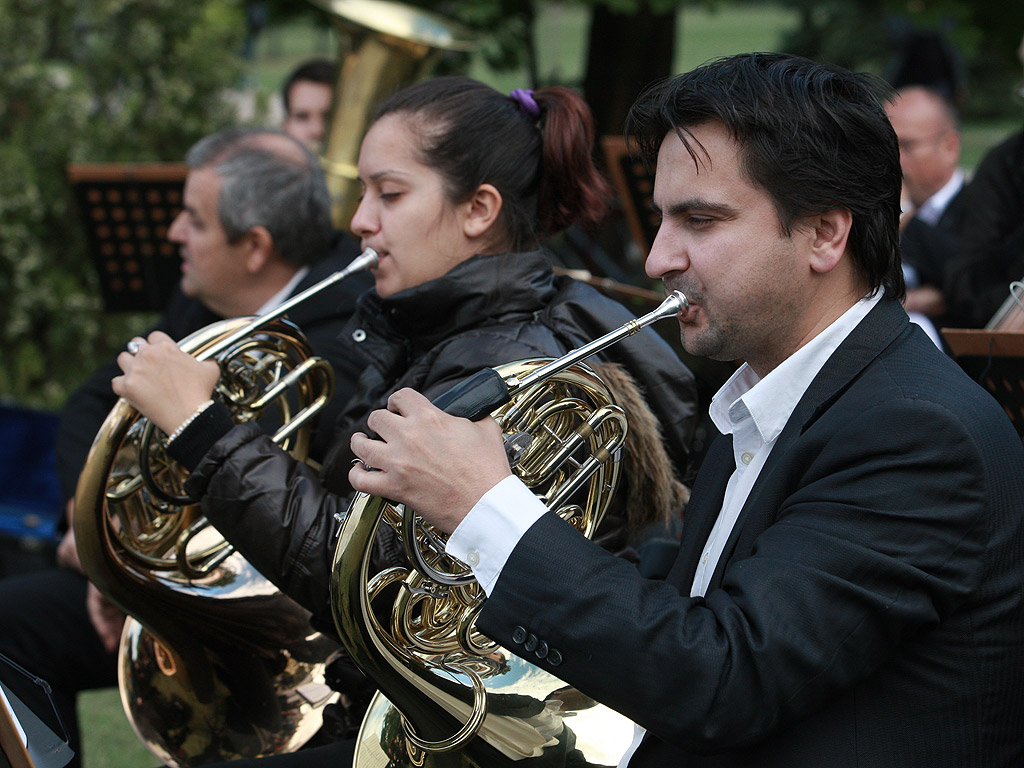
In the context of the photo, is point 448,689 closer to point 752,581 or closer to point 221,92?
point 752,581

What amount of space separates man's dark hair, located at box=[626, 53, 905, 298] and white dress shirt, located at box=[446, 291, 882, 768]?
96 millimetres

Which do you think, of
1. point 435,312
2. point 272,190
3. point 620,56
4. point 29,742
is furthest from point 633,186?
point 620,56

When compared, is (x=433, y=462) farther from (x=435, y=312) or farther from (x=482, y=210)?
(x=482, y=210)

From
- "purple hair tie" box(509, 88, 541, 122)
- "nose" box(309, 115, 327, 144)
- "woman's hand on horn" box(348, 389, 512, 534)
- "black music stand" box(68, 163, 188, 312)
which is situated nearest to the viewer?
"woman's hand on horn" box(348, 389, 512, 534)

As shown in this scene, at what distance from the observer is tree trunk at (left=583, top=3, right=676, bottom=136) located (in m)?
6.50

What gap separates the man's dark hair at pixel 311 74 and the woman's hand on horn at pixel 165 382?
3423 millimetres

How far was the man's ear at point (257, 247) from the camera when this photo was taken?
3.16 m

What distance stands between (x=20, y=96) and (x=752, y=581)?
19.6ft

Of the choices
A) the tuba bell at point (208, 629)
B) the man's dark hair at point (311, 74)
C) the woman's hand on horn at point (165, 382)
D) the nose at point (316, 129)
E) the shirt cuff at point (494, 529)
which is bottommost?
the tuba bell at point (208, 629)

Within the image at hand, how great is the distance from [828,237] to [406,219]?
101 centimetres

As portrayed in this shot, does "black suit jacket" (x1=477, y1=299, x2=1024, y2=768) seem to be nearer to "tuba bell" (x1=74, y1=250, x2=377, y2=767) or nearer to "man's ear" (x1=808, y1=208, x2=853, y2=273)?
"man's ear" (x1=808, y1=208, x2=853, y2=273)

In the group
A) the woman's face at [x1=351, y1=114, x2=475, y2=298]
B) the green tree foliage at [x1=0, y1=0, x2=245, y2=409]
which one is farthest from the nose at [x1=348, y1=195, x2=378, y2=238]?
the green tree foliage at [x1=0, y1=0, x2=245, y2=409]

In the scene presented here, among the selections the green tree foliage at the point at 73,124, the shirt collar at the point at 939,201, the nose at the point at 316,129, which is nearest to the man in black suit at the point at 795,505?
the shirt collar at the point at 939,201

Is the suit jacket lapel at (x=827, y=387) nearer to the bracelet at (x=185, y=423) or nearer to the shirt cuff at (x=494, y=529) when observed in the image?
the shirt cuff at (x=494, y=529)
